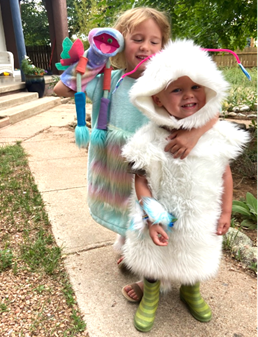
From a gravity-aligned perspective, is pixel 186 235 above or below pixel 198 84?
below

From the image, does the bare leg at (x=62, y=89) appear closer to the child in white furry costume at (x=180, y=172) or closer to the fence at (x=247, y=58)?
the child in white furry costume at (x=180, y=172)

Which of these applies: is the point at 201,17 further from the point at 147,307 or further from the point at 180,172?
the point at 147,307

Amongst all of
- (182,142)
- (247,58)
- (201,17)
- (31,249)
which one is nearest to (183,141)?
(182,142)

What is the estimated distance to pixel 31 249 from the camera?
2.11 meters

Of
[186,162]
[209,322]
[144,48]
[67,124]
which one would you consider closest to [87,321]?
[209,322]

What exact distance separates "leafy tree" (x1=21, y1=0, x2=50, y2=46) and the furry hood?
2546 centimetres

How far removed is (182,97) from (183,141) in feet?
0.61

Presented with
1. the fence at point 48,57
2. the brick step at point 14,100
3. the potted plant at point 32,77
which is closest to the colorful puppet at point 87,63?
the brick step at point 14,100

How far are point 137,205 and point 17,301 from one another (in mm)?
944

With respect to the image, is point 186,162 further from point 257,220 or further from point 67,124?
point 67,124

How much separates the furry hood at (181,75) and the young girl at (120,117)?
0.09 metres

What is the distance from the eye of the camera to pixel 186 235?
1.38 meters

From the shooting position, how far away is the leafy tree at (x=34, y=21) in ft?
77.3

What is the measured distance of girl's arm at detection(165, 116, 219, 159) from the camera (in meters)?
1.28
